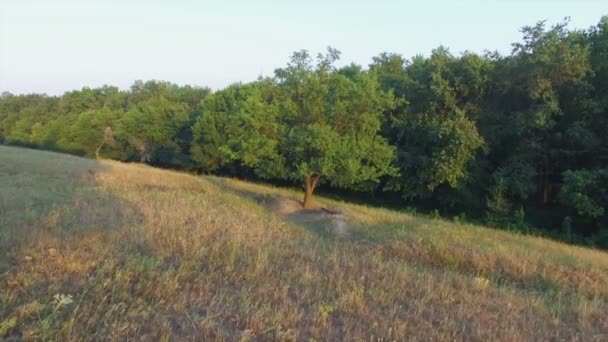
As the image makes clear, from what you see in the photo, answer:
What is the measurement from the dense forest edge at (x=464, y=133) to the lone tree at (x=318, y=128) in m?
0.07

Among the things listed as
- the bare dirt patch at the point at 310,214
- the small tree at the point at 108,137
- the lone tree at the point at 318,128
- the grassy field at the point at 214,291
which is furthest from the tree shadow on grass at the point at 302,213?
the small tree at the point at 108,137

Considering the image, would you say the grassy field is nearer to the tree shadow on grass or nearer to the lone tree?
the tree shadow on grass

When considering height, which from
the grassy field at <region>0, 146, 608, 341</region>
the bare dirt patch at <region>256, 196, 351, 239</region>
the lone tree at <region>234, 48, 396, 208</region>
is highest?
the lone tree at <region>234, 48, 396, 208</region>

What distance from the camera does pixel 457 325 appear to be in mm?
4457

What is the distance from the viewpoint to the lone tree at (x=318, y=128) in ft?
76.9

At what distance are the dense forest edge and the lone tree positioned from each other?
0.07 m

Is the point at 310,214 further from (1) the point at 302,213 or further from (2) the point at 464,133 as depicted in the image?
(2) the point at 464,133

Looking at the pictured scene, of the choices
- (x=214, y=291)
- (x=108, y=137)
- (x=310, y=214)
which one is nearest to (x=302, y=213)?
(x=310, y=214)

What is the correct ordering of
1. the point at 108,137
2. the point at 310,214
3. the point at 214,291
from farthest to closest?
the point at 108,137 → the point at 310,214 → the point at 214,291

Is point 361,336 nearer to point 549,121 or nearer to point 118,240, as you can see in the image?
point 118,240

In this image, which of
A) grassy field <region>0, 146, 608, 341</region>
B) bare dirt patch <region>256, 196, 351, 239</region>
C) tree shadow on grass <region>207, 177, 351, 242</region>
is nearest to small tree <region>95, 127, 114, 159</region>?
tree shadow on grass <region>207, 177, 351, 242</region>

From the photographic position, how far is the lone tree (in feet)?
76.9

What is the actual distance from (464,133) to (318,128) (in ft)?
33.1

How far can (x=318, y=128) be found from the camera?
23.0 metres
